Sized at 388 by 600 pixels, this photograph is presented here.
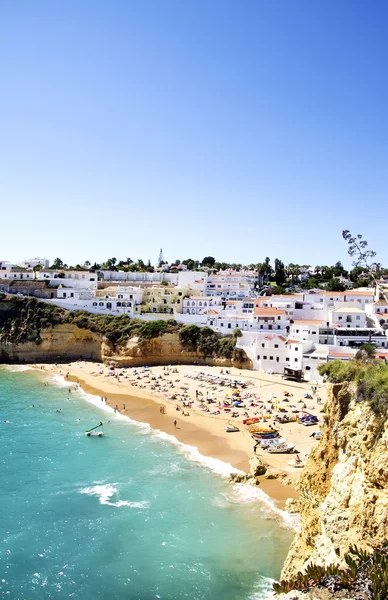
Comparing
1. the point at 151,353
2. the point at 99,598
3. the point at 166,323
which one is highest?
the point at 166,323

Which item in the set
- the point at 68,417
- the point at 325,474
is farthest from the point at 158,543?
the point at 68,417

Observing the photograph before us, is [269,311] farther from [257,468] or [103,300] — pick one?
[257,468]

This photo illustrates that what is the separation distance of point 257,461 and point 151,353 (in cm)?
2948

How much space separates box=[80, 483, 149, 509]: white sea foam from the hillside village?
80.5 feet

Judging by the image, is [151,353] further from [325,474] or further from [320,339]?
[325,474]

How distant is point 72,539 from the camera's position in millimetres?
18484

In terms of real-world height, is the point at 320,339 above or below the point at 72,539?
above

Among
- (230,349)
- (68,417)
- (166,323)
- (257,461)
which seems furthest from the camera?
(166,323)

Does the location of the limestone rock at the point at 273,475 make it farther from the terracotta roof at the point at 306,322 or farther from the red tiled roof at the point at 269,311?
the red tiled roof at the point at 269,311

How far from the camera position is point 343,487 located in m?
12.6

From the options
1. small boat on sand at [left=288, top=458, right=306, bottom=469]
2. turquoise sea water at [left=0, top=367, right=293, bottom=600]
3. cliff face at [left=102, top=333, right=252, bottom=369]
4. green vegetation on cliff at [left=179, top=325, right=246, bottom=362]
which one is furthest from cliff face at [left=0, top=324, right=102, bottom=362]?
small boat on sand at [left=288, top=458, right=306, bottom=469]

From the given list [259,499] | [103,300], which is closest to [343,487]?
[259,499]

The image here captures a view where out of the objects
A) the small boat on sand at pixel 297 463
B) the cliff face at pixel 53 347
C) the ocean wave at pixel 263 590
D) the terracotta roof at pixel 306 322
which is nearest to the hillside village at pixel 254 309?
the terracotta roof at pixel 306 322

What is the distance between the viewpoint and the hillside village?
4591cm
